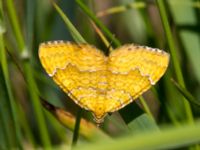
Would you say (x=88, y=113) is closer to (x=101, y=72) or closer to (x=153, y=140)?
(x=101, y=72)

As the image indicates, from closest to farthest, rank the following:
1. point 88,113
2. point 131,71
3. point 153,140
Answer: point 153,140, point 131,71, point 88,113

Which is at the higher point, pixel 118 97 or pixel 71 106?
pixel 118 97

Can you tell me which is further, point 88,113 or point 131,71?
point 88,113

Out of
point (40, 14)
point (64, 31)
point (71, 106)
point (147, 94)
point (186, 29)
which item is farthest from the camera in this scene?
point (147, 94)

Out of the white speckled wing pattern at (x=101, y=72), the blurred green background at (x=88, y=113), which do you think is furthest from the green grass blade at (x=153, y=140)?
the white speckled wing pattern at (x=101, y=72)

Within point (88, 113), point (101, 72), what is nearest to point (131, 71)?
point (101, 72)

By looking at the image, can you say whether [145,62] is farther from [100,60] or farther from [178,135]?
[178,135]

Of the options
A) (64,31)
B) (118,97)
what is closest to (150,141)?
(118,97)
